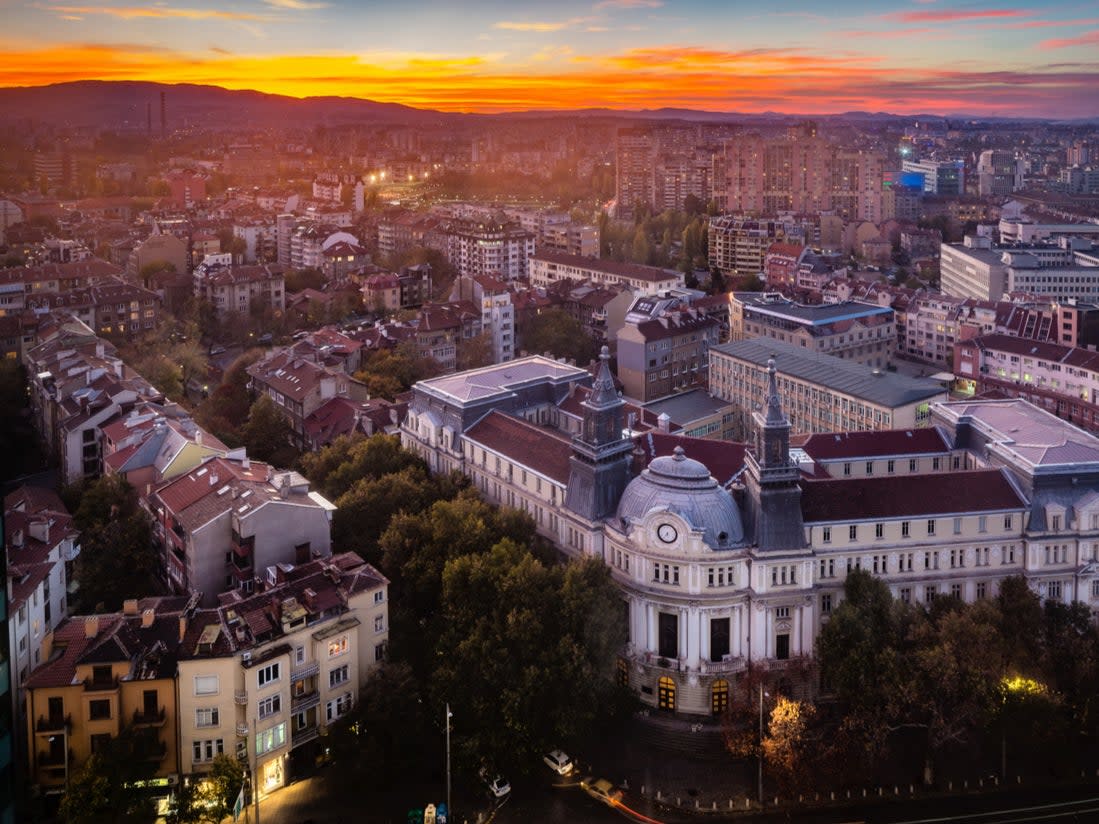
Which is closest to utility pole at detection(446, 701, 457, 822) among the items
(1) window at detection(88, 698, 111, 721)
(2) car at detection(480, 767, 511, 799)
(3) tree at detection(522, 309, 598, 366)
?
(2) car at detection(480, 767, 511, 799)

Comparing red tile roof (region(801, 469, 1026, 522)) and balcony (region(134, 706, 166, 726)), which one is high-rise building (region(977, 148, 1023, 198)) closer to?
red tile roof (region(801, 469, 1026, 522))

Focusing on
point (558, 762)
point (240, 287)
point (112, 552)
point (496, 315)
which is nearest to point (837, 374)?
point (496, 315)

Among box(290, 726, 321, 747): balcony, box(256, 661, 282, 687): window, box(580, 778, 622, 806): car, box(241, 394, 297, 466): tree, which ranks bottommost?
box(580, 778, 622, 806): car

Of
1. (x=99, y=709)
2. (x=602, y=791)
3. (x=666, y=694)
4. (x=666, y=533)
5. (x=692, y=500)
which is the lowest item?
(x=602, y=791)

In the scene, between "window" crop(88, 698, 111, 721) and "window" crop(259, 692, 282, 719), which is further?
"window" crop(259, 692, 282, 719)

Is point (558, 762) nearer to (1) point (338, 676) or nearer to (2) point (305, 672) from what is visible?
(1) point (338, 676)

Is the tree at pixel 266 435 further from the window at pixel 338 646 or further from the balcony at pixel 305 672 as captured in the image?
the balcony at pixel 305 672
